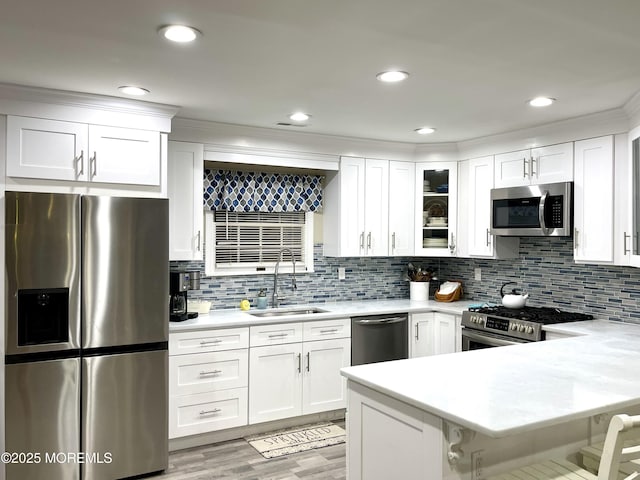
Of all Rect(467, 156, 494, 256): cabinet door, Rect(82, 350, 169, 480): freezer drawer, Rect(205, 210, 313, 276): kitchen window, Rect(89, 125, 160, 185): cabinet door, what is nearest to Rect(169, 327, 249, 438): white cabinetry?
Rect(82, 350, 169, 480): freezer drawer

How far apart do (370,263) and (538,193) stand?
174cm

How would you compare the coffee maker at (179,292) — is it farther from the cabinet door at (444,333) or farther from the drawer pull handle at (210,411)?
the cabinet door at (444,333)

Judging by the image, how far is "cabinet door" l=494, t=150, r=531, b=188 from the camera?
4.29 meters

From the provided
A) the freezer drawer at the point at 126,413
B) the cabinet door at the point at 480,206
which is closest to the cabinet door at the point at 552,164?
the cabinet door at the point at 480,206

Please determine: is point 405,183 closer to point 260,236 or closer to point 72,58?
point 260,236

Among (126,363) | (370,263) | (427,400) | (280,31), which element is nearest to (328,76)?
(280,31)

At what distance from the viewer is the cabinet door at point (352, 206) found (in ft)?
15.6

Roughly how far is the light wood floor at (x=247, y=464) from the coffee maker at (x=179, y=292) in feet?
Result: 3.09

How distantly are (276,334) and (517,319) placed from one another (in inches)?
69.0

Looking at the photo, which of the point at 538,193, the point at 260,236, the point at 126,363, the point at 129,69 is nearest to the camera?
the point at 129,69

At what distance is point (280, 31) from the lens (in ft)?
7.52

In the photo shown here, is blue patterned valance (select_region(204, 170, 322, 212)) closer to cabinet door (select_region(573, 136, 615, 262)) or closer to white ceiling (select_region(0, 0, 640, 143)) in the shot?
white ceiling (select_region(0, 0, 640, 143))

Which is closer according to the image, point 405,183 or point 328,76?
point 328,76

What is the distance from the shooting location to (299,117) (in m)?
3.90
